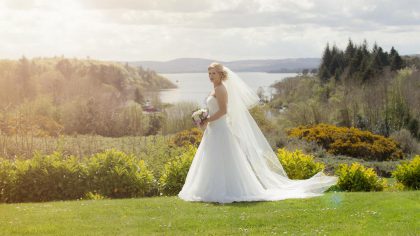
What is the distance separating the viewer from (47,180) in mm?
10141

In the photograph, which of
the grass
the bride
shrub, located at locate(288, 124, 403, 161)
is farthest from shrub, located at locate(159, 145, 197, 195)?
shrub, located at locate(288, 124, 403, 161)

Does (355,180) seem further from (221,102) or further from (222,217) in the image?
(222,217)

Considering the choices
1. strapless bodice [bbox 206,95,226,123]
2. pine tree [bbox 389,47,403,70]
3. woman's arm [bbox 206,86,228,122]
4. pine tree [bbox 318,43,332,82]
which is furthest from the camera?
pine tree [bbox 318,43,332,82]

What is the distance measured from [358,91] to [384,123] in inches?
139

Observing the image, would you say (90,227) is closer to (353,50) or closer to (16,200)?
(16,200)

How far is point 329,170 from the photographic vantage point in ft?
47.0

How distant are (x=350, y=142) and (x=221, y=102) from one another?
32.6 ft

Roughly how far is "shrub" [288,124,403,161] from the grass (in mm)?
8781

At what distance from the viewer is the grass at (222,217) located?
6.92 metres

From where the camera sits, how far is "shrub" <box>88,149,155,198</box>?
10.3 m

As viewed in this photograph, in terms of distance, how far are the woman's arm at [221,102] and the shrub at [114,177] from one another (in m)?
2.07

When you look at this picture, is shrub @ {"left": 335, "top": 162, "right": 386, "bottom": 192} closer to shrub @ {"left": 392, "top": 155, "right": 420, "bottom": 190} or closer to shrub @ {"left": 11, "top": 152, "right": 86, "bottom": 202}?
shrub @ {"left": 392, "top": 155, "right": 420, "bottom": 190}

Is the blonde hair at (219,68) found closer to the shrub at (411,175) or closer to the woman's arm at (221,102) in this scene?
the woman's arm at (221,102)

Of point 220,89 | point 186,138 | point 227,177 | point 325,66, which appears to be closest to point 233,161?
point 227,177
